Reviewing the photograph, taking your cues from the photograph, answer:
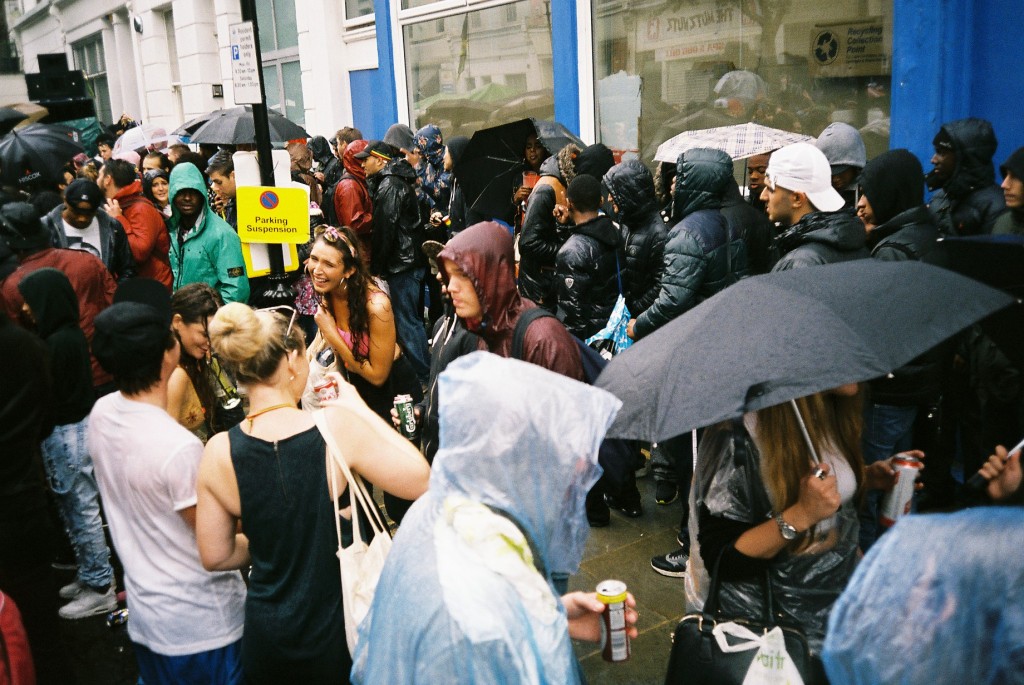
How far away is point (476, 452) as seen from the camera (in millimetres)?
2002

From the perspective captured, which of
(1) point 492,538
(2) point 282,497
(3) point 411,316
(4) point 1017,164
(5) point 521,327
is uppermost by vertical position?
(4) point 1017,164

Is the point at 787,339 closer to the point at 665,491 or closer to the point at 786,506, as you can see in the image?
the point at 786,506

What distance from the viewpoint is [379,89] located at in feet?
51.0

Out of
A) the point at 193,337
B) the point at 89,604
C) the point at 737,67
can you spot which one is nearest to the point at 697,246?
the point at 193,337

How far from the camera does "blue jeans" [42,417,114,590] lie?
486 cm

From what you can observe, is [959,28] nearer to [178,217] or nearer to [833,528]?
[833,528]

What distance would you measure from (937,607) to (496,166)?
7563mm

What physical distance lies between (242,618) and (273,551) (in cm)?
54

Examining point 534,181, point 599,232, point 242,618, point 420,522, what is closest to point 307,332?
point 534,181

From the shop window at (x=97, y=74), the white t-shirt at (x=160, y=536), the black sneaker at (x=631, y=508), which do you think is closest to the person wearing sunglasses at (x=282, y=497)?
the white t-shirt at (x=160, y=536)

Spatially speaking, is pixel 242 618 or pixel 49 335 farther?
pixel 49 335

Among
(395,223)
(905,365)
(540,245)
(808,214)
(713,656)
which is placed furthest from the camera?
(395,223)

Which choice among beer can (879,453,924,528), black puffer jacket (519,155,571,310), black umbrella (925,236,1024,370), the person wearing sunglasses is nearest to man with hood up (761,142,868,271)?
black umbrella (925,236,1024,370)

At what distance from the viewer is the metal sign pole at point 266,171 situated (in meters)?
6.18
